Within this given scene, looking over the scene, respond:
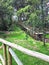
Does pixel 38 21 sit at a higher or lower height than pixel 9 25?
higher

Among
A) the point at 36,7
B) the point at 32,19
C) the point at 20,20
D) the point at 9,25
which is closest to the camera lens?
the point at 32,19

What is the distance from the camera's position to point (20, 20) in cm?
2395

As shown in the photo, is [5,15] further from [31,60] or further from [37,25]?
[31,60]

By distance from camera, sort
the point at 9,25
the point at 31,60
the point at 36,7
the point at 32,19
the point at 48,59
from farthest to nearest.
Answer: the point at 9,25 → the point at 36,7 → the point at 32,19 → the point at 31,60 → the point at 48,59

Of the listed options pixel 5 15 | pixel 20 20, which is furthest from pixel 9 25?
pixel 20 20

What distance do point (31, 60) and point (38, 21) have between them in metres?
3.16

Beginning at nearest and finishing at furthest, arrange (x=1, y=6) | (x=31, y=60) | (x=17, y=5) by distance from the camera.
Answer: (x=31, y=60)
(x=1, y=6)
(x=17, y=5)

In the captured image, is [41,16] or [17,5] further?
[17,5]

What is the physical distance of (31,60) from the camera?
7.21 m

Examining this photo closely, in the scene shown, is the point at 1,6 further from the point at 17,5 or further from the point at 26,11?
the point at 17,5

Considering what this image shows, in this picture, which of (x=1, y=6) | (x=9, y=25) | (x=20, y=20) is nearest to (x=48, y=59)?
(x=1, y=6)

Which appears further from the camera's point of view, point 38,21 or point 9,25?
point 9,25

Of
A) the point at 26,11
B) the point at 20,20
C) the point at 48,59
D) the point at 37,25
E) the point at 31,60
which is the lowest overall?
the point at 20,20

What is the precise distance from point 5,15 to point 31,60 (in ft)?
32.7
